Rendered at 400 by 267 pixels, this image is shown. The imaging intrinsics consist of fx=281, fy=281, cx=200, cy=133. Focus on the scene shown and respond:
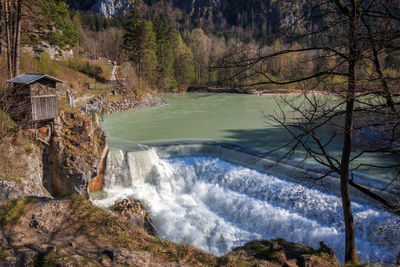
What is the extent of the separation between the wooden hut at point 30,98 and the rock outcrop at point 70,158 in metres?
0.91

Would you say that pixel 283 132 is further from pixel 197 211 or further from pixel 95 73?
pixel 95 73

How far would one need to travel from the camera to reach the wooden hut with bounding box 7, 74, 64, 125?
9.36 meters

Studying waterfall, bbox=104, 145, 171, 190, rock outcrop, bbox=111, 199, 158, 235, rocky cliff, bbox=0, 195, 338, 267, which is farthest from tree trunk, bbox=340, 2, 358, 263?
waterfall, bbox=104, 145, 171, 190

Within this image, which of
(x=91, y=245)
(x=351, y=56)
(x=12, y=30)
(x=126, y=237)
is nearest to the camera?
(x=351, y=56)

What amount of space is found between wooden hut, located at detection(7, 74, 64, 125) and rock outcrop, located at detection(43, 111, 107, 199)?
913 millimetres

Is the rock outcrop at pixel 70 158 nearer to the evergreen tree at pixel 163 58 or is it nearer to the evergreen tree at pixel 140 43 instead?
the evergreen tree at pixel 140 43

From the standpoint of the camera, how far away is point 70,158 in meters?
10.3

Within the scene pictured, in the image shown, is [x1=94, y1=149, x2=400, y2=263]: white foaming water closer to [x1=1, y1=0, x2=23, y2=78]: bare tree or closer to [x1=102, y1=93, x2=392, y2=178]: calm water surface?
[x1=102, y1=93, x2=392, y2=178]: calm water surface

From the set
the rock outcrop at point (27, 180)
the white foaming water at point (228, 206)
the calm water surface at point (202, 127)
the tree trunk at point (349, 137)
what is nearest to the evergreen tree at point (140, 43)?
the calm water surface at point (202, 127)

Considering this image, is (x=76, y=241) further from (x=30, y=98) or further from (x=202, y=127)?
(x=202, y=127)

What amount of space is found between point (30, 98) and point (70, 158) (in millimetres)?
2465

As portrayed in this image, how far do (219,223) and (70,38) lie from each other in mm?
13996

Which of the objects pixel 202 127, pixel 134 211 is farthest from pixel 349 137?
pixel 202 127

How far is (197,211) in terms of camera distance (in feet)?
34.4
